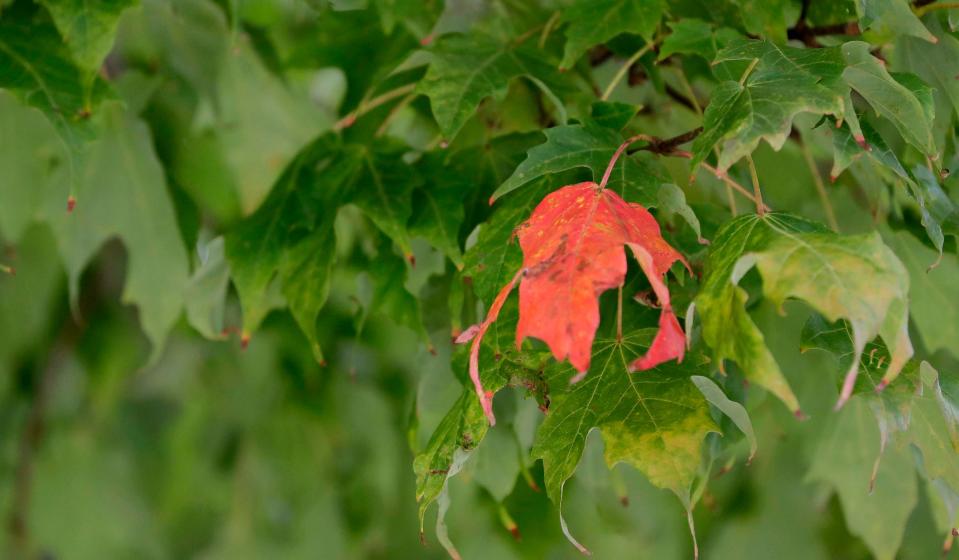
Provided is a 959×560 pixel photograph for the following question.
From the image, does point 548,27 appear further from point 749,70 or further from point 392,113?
point 749,70

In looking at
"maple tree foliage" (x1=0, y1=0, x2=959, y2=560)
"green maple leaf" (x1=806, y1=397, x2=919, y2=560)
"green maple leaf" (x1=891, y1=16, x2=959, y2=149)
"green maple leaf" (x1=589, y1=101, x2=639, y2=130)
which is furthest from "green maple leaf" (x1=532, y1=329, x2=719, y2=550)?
"green maple leaf" (x1=806, y1=397, x2=919, y2=560)

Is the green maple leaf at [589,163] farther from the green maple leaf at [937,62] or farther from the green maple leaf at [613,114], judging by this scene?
the green maple leaf at [937,62]

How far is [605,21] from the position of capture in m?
0.55

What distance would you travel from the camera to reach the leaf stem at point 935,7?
51 cm

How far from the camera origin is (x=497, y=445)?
0.60m

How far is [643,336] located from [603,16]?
0.19m

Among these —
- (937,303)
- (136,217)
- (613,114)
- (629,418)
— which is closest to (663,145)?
(613,114)

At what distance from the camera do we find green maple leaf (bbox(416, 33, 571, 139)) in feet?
1.74

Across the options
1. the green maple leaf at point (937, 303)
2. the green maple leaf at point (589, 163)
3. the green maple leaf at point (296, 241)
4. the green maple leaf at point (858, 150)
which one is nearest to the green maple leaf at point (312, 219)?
the green maple leaf at point (296, 241)

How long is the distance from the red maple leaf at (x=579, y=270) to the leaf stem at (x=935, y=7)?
0.70 feet

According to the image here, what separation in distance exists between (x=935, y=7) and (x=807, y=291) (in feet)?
0.80

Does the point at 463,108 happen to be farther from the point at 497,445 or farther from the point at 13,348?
the point at 13,348

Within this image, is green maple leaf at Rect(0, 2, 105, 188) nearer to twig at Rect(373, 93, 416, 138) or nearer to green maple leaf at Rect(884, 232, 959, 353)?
twig at Rect(373, 93, 416, 138)

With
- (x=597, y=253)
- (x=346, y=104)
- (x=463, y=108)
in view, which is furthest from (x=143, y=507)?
(x=597, y=253)
